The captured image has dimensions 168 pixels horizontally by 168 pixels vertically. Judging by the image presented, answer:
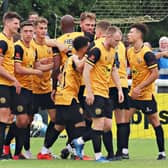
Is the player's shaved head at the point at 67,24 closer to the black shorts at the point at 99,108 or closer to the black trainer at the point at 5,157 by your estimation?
the black shorts at the point at 99,108

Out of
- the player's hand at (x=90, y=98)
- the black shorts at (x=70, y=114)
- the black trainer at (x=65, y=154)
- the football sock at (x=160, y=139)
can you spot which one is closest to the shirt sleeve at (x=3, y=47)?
the black shorts at (x=70, y=114)

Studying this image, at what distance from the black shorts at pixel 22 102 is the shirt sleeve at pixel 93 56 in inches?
54.5

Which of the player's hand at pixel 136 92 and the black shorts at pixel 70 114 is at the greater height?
the player's hand at pixel 136 92

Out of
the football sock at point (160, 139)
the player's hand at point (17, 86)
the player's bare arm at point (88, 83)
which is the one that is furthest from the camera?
the football sock at point (160, 139)

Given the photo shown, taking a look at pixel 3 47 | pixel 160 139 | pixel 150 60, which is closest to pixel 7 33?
pixel 3 47

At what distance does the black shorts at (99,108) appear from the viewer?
44.4 feet

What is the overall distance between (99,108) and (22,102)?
139 cm

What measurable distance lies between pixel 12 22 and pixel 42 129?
638 cm

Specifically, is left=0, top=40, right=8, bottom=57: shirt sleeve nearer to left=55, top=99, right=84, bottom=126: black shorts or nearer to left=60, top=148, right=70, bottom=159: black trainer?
left=55, top=99, right=84, bottom=126: black shorts

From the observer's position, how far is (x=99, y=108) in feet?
44.4

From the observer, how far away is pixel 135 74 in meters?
14.6

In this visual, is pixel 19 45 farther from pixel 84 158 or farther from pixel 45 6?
pixel 45 6

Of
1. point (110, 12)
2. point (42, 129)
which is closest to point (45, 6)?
point (110, 12)

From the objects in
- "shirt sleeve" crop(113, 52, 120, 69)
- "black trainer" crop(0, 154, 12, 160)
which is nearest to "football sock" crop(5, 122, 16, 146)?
"black trainer" crop(0, 154, 12, 160)
